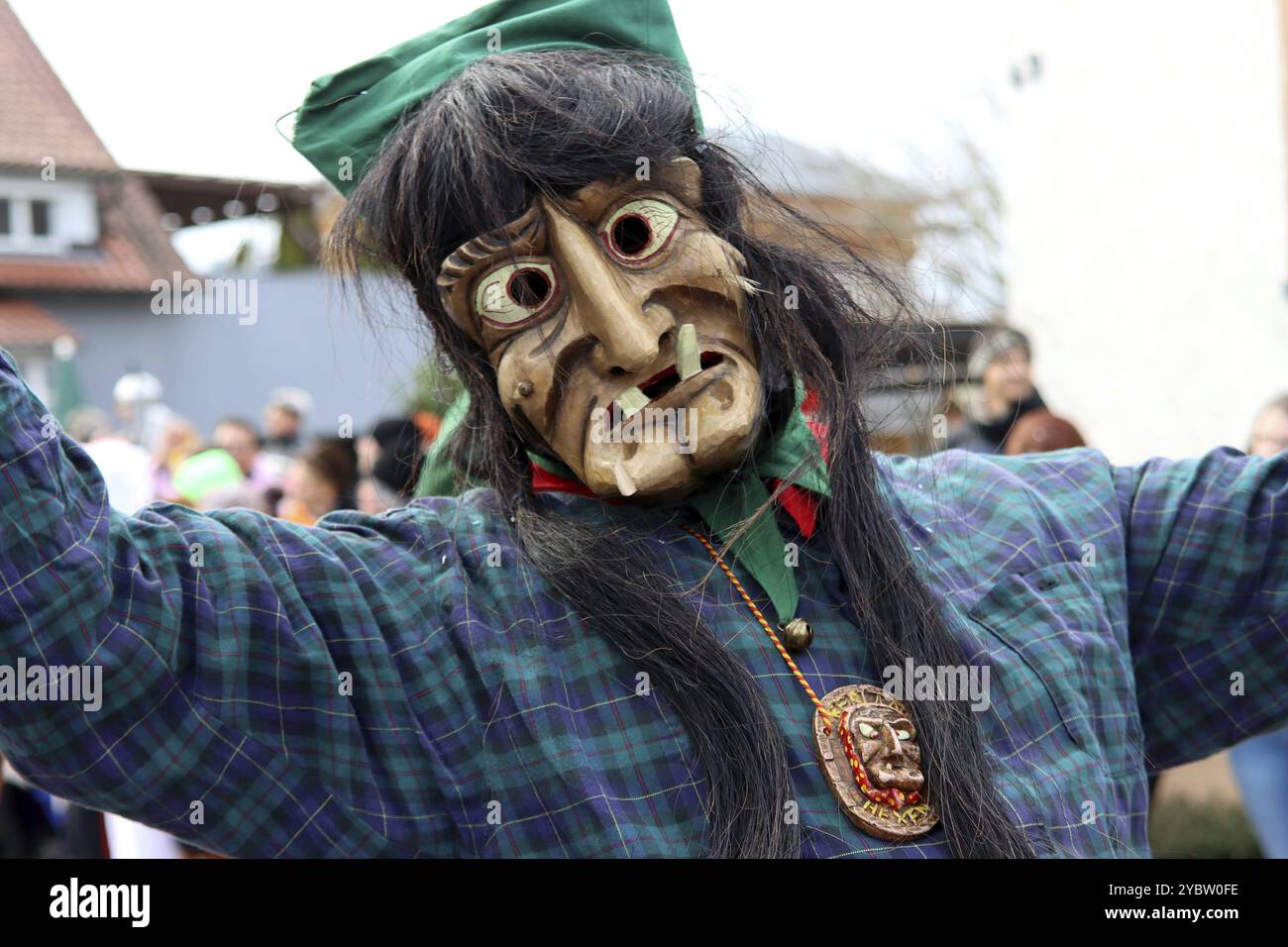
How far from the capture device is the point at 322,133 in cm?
195

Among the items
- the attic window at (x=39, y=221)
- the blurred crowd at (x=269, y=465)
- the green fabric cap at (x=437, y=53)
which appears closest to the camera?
the green fabric cap at (x=437, y=53)

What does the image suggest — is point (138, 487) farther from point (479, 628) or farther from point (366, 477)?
point (479, 628)

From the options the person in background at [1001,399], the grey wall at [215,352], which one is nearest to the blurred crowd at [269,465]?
the person in background at [1001,399]

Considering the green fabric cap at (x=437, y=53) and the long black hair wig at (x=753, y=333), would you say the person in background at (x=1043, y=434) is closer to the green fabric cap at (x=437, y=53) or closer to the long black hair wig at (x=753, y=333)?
the long black hair wig at (x=753, y=333)

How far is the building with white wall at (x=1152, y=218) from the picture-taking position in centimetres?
796

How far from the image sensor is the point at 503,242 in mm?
1784

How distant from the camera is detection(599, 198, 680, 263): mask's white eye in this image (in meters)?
1.80

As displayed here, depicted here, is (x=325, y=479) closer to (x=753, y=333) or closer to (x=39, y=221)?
(x=753, y=333)

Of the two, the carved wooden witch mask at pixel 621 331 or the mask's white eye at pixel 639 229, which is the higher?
the mask's white eye at pixel 639 229

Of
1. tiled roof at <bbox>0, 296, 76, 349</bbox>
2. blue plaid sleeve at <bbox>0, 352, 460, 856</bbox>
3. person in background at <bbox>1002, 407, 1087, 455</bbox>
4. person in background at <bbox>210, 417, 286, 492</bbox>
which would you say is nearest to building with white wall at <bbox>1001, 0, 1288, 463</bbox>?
person in background at <bbox>1002, 407, 1087, 455</bbox>

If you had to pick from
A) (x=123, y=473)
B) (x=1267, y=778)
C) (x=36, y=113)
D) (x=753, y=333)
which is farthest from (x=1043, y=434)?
(x=123, y=473)

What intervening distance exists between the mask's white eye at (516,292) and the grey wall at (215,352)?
1238cm

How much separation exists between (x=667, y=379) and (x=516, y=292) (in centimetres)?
22

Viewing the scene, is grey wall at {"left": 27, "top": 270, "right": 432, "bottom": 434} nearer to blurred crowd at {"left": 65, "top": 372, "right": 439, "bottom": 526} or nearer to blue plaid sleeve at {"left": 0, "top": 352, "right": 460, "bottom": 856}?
blurred crowd at {"left": 65, "top": 372, "right": 439, "bottom": 526}
